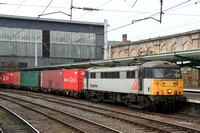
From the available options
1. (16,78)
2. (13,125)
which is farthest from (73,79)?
(16,78)

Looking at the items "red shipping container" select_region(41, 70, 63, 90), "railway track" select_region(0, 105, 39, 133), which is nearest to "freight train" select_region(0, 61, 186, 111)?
"red shipping container" select_region(41, 70, 63, 90)

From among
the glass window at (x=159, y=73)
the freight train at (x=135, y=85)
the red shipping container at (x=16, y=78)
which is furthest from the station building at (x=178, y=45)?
the red shipping container at (x=16, y=78)

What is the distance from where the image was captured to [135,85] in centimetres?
2028

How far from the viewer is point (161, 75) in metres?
18.8

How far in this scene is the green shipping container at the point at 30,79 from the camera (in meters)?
42.7

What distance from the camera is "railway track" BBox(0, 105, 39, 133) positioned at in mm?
13211

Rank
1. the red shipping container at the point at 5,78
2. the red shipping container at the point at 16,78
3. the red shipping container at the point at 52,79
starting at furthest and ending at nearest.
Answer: the red shipping container at the point at 5,78, the red shipping container at the point at 16,78, the red shipping container at the point at 52,79

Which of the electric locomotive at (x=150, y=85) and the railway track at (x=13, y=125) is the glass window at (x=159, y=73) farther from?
the railway track at (x=13, y=125)

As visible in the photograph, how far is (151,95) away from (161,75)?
1.49 metres

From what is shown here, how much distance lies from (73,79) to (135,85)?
1219 cm

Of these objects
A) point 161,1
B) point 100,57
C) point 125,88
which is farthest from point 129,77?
point 100,57

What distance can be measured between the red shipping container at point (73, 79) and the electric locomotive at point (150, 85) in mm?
7598

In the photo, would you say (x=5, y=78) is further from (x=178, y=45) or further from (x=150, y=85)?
(x=150, y=85)

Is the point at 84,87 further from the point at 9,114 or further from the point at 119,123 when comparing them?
the point at 119,123
